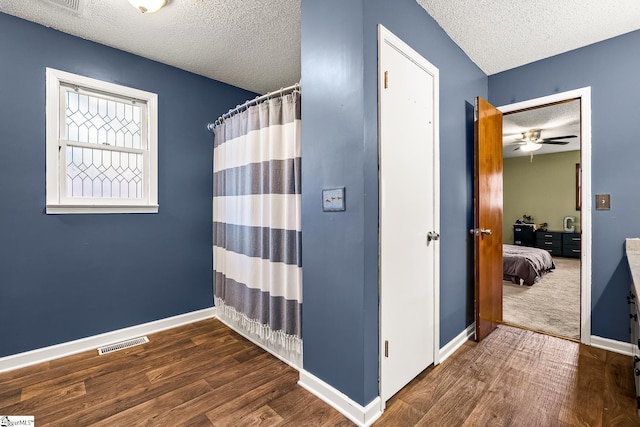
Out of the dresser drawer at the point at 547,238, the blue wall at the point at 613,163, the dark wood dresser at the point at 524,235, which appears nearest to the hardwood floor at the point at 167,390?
the blue wall at the point at 613,163

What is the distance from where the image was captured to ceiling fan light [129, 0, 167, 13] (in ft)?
6.19

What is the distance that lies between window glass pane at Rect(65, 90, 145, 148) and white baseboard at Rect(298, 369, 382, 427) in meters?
2.58

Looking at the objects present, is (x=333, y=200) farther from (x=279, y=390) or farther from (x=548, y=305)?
(x=548, y=305)

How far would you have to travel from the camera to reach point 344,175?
1603 millimetres

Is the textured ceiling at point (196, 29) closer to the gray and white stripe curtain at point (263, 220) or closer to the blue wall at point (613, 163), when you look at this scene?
the gray and white stripe curtain at point (263, 220)

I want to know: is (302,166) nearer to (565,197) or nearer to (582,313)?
(582,313)

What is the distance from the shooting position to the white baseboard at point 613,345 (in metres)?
2.25

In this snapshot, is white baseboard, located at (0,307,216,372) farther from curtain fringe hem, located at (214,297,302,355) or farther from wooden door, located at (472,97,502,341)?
wooden door, located at (472,97,502,341)

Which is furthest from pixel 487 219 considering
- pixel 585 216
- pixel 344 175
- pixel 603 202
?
pixel 344 175

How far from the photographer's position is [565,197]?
6766 millimetres

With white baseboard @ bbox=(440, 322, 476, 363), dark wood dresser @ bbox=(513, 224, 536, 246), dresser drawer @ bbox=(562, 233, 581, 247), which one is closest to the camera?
white baseboard @ bbox=(440, 322, 476, 363)

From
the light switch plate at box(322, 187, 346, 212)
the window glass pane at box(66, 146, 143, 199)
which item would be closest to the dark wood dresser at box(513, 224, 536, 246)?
the light switch plate at box(322, 187, 346, 212)

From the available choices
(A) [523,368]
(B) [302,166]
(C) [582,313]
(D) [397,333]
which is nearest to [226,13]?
(B) [302,166]

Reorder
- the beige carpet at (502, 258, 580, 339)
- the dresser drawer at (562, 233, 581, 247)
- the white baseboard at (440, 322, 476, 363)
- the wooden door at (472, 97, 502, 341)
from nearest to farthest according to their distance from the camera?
the white baseboard at (440, 322, 476, 363)
the wooden door at (472, 97, 502, 341)
the beige carpet at (502, 258, 580, 339)
the dresser drawer at (562, 233, 581, 247)
